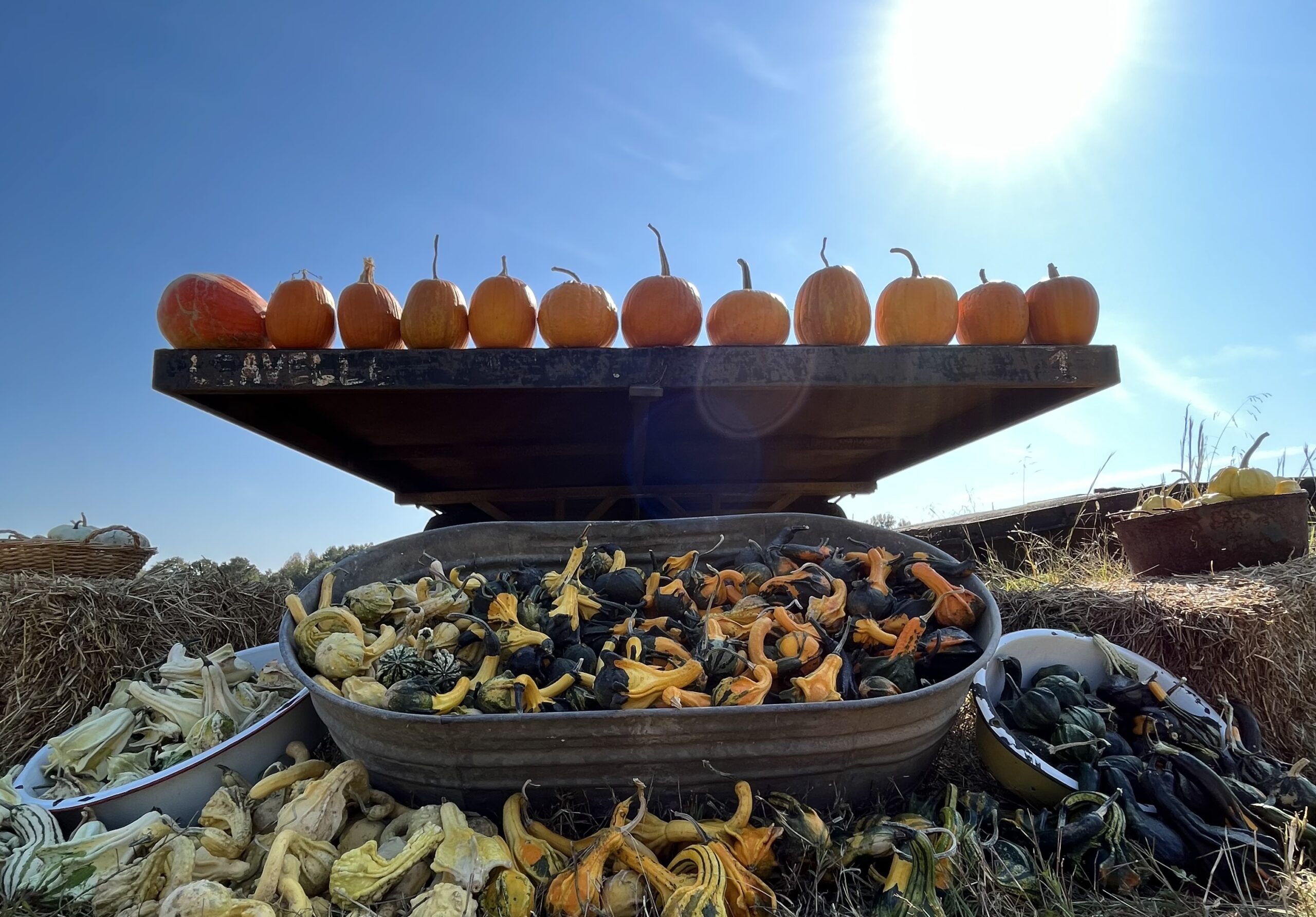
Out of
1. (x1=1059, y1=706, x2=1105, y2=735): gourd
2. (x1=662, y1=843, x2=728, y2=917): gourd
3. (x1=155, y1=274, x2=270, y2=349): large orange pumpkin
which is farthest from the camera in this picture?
(x1=155, y1=274, x2=270, y2=349): large orange pumpkin

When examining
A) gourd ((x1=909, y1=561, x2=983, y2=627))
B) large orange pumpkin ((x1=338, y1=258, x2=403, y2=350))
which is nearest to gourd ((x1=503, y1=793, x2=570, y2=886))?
gourd ((x1=909, y1=561, x2=983, y2=627))

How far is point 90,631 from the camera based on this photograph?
362 cm

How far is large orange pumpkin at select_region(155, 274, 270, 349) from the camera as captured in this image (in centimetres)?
356

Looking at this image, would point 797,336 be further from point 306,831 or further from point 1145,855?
point 306,831

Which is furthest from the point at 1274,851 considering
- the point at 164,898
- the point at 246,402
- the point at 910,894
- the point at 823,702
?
the point at 246,402

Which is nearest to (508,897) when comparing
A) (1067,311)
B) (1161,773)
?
(1161,773)

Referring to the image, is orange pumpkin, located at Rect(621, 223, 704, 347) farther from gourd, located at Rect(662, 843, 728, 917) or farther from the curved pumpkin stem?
gourd, located at Rect(662, 843, 728, 917)

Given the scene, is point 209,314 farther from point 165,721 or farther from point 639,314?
point 639,314

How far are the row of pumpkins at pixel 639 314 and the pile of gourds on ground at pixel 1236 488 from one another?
1.27 meters

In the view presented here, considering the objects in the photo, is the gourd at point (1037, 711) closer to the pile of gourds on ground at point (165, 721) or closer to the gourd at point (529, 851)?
the gourd at point (529, 851)

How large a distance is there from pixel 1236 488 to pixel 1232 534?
0.49 m

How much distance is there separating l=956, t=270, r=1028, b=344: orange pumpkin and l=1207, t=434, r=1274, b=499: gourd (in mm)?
1635

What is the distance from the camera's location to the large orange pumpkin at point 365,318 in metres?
3.83

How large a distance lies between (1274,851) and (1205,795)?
0.20 meters
